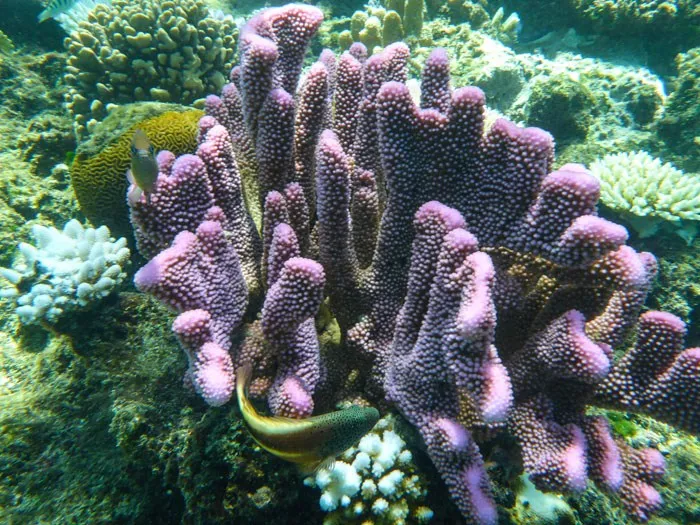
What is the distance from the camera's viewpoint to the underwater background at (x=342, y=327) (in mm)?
1824

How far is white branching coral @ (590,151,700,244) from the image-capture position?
4.34m

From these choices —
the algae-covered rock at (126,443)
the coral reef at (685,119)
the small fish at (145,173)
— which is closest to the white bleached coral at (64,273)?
the algae-covered rock at (126,443)

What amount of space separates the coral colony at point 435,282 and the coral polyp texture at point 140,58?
11.4 feet

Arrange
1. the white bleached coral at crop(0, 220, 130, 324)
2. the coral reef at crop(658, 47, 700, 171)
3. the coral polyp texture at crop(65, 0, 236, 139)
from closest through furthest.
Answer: the white bleached coral at crop(0, 220, 130, 324)
the coral polyp texture at crop(65, 0, 236, 139)
the coral reef at crop(658, 47, 700, 171)

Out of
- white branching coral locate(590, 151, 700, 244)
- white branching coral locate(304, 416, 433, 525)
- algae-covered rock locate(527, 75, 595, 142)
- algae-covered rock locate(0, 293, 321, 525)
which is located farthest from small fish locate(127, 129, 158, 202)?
algae-covered rock locate(527, 75, 595, 142)

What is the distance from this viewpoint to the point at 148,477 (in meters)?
2.58

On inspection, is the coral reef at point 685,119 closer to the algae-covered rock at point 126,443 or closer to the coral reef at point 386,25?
the coral reef at point 386,25

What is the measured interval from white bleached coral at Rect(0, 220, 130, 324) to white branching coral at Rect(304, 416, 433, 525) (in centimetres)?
218

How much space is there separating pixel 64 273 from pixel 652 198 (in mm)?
5827

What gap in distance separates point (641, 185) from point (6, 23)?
1045 cm

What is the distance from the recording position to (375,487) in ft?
6.88

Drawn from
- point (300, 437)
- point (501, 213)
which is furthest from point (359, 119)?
point (300, 437)

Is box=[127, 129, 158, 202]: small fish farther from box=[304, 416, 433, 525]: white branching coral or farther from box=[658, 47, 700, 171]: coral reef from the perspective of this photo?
box=[658, 47, 700, 171]: coral reef

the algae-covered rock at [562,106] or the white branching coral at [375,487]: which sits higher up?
the algae-covered rock at [562,106]
